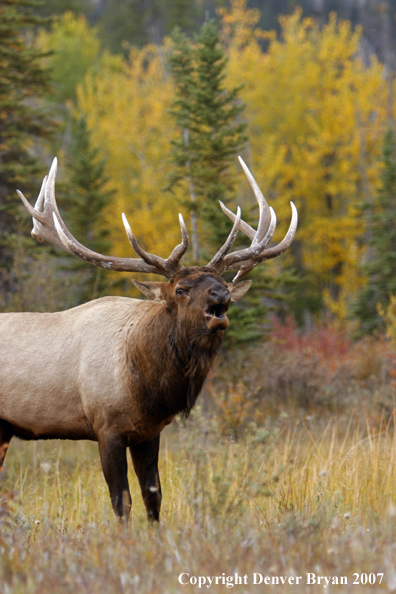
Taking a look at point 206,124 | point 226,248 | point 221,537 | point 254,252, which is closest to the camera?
point 221,537

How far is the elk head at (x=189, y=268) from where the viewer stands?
3.92 meters

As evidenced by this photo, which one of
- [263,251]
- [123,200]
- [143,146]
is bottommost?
[263,251]

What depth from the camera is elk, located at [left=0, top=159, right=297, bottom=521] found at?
13.6 feet

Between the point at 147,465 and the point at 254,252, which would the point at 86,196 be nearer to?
the point at 254,252

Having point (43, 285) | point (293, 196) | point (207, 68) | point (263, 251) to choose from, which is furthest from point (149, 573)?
point (293, 196)

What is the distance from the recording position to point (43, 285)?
8.60 metres

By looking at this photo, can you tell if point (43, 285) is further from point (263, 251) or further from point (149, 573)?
point (149, 573)

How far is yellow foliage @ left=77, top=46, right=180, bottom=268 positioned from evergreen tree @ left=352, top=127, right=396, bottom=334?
515cm

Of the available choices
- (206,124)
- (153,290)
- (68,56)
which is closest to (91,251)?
(153,290)

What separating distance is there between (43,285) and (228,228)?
2707 mm

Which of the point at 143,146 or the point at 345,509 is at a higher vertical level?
the point at 143,146

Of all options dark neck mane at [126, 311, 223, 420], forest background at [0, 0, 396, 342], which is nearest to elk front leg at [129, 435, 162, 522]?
dark neck mane at [126, 311, 223, 420]

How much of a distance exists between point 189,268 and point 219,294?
510mm

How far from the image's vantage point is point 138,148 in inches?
896
